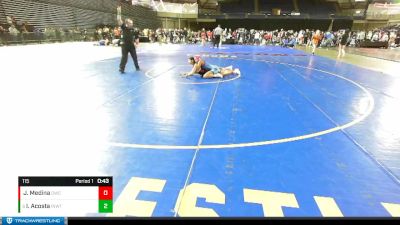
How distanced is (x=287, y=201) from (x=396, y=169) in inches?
71.1

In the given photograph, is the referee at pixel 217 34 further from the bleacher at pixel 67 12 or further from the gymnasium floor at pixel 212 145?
the gymnasium floor at pixel 212 145

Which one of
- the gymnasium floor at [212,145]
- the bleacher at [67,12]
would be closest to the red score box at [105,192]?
the gymnasium floor at [212,145]

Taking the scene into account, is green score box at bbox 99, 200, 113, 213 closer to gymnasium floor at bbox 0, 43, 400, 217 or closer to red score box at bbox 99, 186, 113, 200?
red score box at bbox 99, 186, 113, 200

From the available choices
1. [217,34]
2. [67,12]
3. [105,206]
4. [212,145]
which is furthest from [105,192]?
[67,12]

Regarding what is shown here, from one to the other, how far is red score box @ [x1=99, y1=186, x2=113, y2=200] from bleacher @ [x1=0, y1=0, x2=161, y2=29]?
23.4 meters

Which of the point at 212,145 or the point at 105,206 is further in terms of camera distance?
the point at 212,145

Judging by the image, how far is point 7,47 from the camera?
59.3ft

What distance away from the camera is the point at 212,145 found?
4230 mm

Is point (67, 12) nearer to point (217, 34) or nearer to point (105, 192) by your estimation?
point (217, 34)

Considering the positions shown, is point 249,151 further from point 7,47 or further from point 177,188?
point 7,47

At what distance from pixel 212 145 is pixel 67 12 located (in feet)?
87.1

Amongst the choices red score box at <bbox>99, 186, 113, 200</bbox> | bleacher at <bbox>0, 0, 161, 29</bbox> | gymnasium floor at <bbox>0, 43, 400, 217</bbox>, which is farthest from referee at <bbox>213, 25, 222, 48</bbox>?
red score box at <bbox>99, 186, 113, 200</bbox>

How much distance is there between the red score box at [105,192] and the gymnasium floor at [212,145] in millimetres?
930

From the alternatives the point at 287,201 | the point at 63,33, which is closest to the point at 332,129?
the point at 287,201
